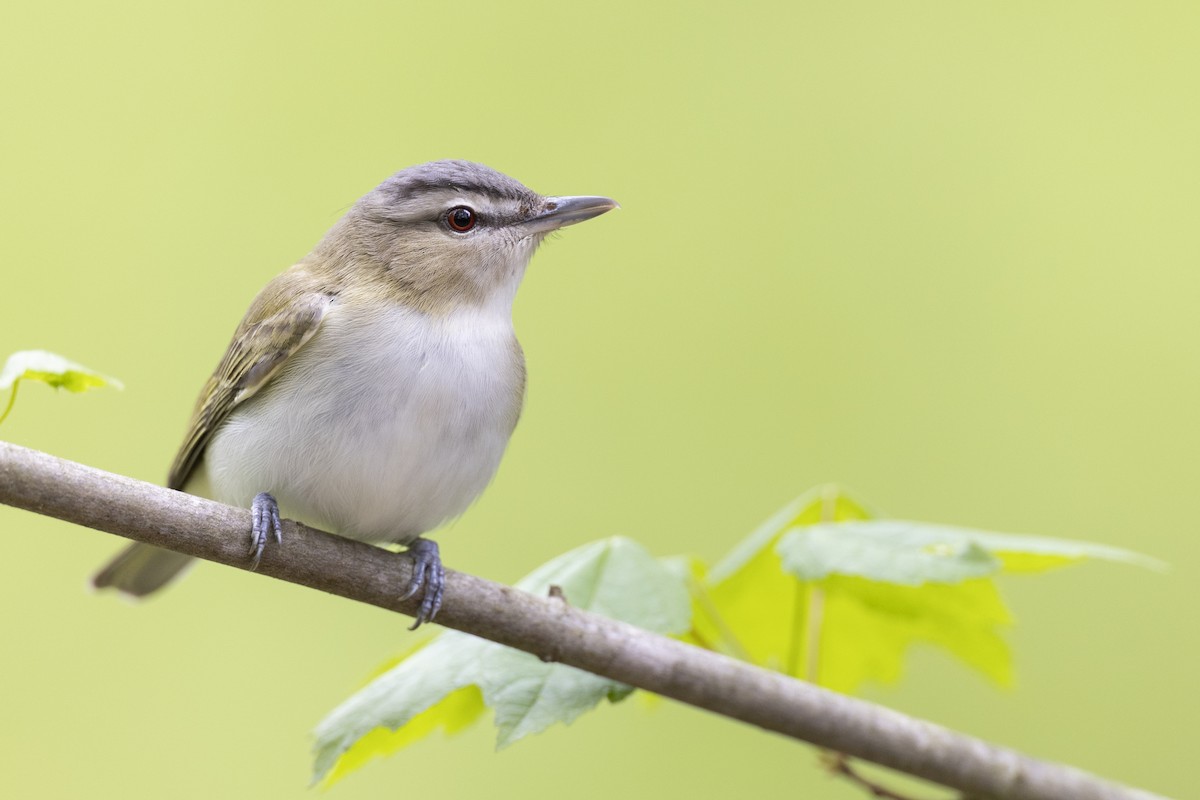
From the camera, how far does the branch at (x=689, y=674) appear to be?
250 centimetres

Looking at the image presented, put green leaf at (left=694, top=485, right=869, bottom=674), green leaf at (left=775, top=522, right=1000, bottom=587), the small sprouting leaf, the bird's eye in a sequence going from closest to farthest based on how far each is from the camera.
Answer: the small sprouting leaf → green leaf at (left=775, top=522, right=1000, bottom=587) → green leaf at (left=694, top=485, right=869, bottom=674) → the bird's eye

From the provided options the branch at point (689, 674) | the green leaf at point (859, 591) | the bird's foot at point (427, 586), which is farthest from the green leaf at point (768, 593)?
the bird's foot at point (427, 586)

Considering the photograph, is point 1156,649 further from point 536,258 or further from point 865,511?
point 536,258

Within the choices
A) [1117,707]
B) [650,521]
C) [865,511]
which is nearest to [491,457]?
[865,511]

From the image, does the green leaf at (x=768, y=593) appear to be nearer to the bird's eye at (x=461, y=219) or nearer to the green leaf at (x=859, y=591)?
the green leaf at (x=859, y=591)

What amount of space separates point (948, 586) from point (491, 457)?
4.18 feet

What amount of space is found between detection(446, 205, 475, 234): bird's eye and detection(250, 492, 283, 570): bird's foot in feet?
3.71

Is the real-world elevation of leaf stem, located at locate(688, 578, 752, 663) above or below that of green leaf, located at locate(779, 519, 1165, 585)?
below

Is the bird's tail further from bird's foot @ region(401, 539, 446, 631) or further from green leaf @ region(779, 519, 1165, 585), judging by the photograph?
green leaf @ region(779, 519, 1165, 585)

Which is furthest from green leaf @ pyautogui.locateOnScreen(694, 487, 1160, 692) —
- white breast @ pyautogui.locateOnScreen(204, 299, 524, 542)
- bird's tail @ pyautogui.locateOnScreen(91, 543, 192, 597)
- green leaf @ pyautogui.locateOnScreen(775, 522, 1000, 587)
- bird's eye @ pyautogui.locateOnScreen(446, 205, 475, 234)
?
bird's tail @ pyautogui.locateOnScreen(91, 543, 192, 597)

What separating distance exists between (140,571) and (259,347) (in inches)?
41.3

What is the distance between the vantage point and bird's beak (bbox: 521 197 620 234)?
12.4ft

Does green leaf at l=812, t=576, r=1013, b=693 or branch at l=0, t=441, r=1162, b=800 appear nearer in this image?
branch at l=0, t=441, r=1162, b=800

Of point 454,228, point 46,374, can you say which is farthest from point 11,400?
point 454,228
